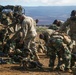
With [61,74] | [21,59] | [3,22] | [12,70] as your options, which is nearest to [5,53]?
[21,59]

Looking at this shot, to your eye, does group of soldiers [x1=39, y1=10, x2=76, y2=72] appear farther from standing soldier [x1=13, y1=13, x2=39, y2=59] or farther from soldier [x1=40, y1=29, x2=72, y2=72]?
standing soldier [x1=13, y1=13, x2=39, y2=59]

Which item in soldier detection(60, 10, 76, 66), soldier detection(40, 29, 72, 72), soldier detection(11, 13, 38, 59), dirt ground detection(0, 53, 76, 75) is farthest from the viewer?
soldier detection(60, 10, 76, 66)

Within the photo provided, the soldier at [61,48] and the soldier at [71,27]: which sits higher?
the soldier at [71,27]

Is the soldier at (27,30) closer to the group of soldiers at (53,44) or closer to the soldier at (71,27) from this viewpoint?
the group of soldiers at (53,44)

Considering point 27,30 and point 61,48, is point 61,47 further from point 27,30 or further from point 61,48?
point 27,30

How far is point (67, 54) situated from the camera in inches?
476

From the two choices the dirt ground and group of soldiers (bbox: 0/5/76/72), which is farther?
group of soldiers (bbox: 0/5/76/72)

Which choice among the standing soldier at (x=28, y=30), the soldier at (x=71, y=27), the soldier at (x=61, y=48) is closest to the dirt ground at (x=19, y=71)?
the soldier at (x=61, y=48)

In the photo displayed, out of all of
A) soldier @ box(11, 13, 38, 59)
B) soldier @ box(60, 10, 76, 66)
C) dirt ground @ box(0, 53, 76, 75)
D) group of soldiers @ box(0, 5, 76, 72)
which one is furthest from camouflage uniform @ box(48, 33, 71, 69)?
soldier @ box(11, 13, 38, 59)

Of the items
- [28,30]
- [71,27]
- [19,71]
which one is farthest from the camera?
[71,27]

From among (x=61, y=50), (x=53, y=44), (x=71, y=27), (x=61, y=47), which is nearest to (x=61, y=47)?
(x=61, y=47)

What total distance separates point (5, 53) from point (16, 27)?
7.59 meters

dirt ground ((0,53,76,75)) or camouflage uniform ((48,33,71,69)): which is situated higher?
camouflage uniform ((48,33,71,69))

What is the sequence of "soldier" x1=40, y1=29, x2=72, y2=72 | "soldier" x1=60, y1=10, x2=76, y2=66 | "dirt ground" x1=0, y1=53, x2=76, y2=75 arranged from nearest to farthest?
"dirt ground" x1=0, y1=53, x2=76, y2=75 → "soldier" x1=40, y1=29, x2=72, y2=72 → "soldier" x1=60, y1=10, x2=76, y2=66
